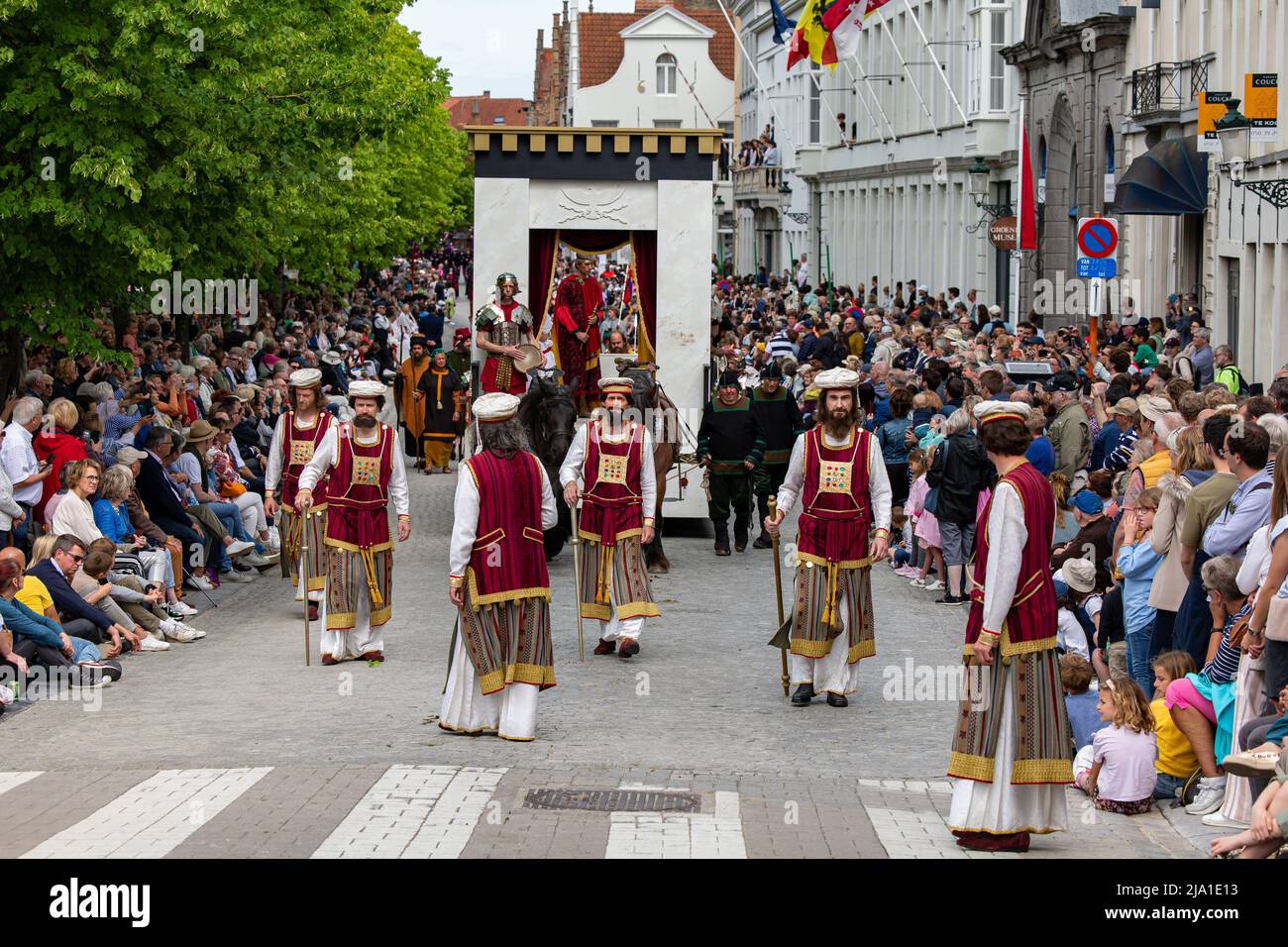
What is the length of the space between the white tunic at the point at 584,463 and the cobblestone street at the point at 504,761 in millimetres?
1076

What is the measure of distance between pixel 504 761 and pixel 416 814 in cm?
151

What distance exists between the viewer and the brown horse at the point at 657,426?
18469mm

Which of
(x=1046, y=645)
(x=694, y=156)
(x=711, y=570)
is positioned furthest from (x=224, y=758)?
(x=694, y=156)

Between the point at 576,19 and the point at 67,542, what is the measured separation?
90.3 metres

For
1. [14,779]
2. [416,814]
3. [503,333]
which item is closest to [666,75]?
[503,333]

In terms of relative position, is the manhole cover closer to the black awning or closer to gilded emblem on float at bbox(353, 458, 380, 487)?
gilded emblem on float at bbox(353, 458, 380, 487)

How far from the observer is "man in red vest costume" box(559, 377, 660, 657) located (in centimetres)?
1427

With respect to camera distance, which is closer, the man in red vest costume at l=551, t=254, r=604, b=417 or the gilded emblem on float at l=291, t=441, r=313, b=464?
the gilded emblem on float at l=291, t=441, r=313, b=464

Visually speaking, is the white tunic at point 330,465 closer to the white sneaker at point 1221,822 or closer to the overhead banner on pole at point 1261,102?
the white sneaker at point 1221,822

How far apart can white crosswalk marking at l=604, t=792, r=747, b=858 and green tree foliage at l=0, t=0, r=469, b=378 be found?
30.6 ft

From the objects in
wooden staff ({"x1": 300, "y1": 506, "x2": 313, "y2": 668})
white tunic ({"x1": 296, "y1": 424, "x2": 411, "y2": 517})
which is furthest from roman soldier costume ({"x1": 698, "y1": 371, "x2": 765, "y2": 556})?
white tunic ({"x1": 296, "y1": 424, "x2": 411, "y2": 517})

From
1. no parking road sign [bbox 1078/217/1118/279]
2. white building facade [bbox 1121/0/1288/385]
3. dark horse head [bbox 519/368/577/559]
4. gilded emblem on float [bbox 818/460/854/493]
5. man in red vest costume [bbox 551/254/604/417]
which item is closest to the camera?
gilded emblem on float [bbox 818/460/854/493]

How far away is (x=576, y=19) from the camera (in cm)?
10131

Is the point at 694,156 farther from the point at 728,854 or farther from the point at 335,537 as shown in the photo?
the point at 728,854
